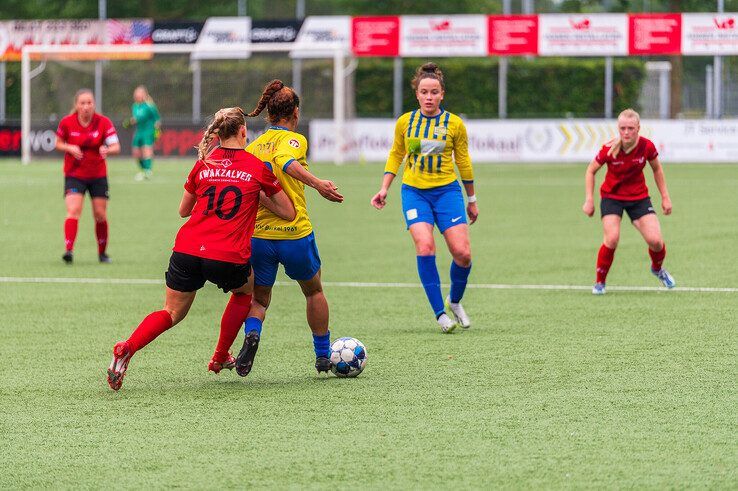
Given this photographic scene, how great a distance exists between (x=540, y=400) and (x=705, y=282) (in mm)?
6145

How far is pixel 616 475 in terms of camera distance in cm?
564

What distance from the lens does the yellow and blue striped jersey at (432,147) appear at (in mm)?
10414

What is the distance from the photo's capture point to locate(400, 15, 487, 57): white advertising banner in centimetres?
4447

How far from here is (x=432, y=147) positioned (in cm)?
1041

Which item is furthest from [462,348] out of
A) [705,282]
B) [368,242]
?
[368,242]

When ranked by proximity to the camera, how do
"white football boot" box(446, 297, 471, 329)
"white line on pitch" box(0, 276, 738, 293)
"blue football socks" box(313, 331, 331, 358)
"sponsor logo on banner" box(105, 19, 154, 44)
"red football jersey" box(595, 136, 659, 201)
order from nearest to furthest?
"blue football socks" box(313, 331, 331, 358) → "white football boot" box(446, 297, 471, 329) → "red football jersey" box(595, 136, 659, 201) → "white line on pitch" box(0, 276, 738, 293) → "sponsor logo on banner" box(105, 19, 154, 44)

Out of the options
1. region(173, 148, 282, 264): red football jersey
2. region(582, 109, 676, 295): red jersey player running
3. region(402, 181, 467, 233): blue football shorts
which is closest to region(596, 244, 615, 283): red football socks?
region(582, 109, 676, 295): red jersey player running

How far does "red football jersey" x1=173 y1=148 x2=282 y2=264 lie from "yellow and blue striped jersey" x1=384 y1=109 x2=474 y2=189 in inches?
113

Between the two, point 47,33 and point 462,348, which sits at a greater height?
point 47,33

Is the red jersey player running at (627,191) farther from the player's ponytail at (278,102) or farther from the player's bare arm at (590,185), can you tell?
the player's ponytail at (278,102)

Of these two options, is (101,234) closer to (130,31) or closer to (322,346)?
(322,346)

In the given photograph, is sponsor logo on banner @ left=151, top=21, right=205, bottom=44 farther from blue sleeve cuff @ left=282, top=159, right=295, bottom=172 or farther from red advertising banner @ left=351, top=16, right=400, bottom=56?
blue sleeve cuff @ left=282, top=159, right=295, bottom=172

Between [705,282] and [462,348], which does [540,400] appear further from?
[705,282]

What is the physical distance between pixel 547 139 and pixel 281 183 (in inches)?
1292
